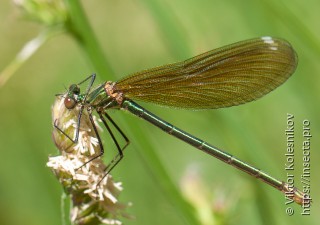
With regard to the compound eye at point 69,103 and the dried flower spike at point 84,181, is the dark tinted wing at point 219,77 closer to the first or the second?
the compound eye at point 69,103

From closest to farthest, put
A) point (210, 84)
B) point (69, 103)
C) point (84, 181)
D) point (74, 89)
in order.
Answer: point (84, 181) < point (69, 103) < point (74, 89) < point (210, 84)

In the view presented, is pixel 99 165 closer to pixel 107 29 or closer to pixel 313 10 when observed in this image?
pixel 313 10

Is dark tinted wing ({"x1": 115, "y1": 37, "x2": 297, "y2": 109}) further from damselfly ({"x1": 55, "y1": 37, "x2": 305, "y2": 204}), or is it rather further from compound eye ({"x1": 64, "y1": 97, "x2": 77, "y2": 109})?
compound eye ({"x1": 64, "y1": 97, "x2": 77, "y2": 109})

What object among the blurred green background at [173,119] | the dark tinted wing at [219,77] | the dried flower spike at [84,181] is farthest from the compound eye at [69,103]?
the dark tinted wing at [219,77]

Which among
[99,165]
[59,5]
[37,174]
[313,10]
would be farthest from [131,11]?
[99,165]

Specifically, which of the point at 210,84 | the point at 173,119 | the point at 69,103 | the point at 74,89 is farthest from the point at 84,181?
the point at 173,119
